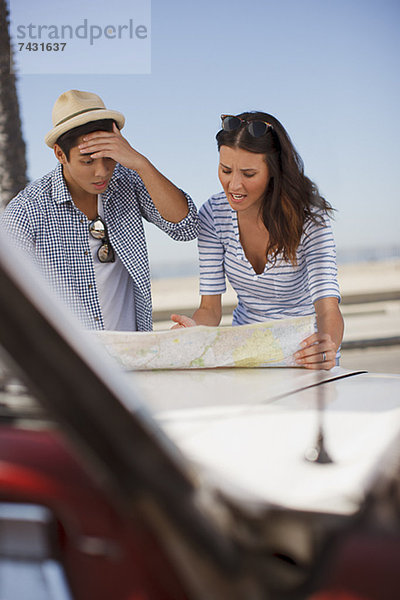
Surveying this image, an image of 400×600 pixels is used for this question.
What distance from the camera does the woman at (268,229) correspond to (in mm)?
2078

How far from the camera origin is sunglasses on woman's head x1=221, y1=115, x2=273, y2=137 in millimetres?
2119

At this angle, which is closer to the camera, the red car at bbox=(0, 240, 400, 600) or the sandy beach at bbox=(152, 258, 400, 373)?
the red car at bbox=(0, 240, 400, 600)

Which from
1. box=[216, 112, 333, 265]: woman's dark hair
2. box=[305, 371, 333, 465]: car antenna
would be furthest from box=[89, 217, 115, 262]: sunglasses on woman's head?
box=[305, 371, 333, 465]: car antenna

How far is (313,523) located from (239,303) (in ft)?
5.59

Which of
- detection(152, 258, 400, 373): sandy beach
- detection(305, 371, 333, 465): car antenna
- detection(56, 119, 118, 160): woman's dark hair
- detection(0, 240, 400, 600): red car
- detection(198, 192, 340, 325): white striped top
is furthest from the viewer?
detection(152, 258, 400, 373): sandy beach

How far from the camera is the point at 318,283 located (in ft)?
6.59

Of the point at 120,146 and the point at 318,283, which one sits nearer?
the point at 318,283

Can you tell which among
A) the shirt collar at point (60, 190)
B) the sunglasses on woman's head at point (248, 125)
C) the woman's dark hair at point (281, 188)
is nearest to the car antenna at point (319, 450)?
the woman's dark hair at point (281, 188)

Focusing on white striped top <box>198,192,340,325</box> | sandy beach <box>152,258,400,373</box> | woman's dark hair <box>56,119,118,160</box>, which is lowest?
sandy beach <box>152,258,400,373</box>

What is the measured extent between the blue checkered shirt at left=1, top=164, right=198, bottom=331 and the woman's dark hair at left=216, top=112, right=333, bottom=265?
31 cm

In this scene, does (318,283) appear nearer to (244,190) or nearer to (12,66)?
(244,190)

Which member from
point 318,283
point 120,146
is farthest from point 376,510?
point 120,146

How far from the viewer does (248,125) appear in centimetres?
212

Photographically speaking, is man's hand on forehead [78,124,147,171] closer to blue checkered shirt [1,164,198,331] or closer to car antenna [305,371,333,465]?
blue checkered shirt [1,164,198,331]
